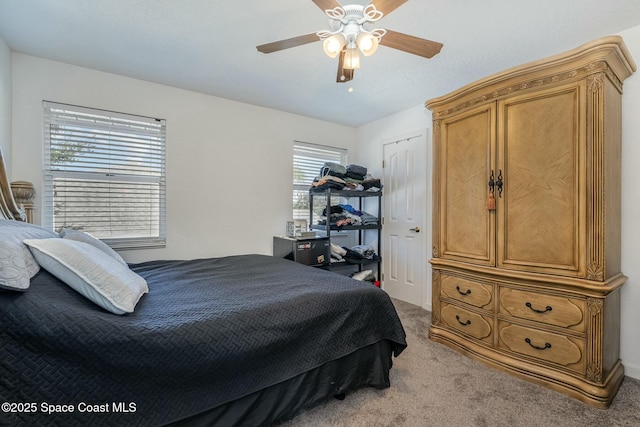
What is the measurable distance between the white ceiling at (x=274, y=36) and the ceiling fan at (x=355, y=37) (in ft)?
0.92

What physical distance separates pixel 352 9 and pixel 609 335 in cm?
246

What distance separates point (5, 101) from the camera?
7.00 feet

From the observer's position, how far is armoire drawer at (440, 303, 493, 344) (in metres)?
2.13

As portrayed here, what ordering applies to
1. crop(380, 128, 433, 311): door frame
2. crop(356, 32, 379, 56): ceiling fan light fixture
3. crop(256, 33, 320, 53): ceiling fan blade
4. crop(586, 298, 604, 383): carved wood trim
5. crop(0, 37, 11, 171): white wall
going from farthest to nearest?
crop(380, 128, 433, 311): door frame → crop(0, 37, 11, 171): white wall → crop(586, 298, 604, 383): carved wood trim → crop(256, 33, 320, 53): ceiling fan blade → crop(356, 32, 379, 56): ceiling fan light fixture

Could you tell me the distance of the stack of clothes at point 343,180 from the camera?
11.1 feet

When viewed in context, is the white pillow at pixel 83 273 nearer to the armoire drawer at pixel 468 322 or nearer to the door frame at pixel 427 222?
the armoire drawer at pixel 468 322

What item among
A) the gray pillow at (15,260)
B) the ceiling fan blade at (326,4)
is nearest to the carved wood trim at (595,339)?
the ceiling fan blade at (326,4)

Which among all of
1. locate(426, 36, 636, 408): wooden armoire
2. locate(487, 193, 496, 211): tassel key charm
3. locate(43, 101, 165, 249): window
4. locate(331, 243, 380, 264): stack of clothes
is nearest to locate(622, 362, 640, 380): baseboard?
→ locate(426, 36, 636, 408): wooden armoire

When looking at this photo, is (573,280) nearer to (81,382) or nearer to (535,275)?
(535,275)

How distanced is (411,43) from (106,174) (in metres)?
2.74

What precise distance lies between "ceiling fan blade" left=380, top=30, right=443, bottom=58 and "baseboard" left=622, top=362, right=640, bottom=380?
8.12 feet

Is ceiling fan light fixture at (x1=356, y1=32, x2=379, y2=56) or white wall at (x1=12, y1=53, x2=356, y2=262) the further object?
white wall at (x1=12, y1=53, x2=356, y2=262)

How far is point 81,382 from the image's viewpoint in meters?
1.00

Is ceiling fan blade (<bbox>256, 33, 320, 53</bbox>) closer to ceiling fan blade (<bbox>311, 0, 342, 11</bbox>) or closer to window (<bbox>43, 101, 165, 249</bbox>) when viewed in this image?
ceiling fan blade (<bbox>311, 0, 342, 11</bbox>)
